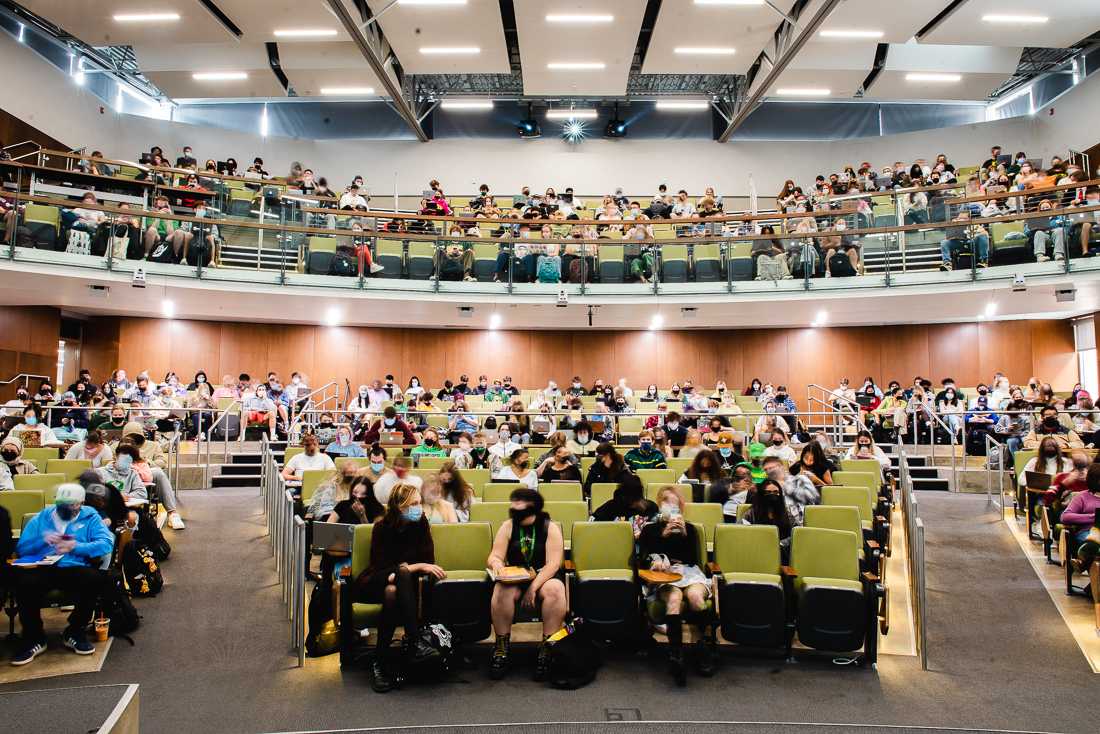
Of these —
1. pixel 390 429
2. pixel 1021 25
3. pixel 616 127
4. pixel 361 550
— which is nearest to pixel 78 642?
pixel 361 550

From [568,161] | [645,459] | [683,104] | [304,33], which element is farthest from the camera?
[568,161]

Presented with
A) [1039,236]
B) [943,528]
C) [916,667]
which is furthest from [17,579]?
[1039,236]

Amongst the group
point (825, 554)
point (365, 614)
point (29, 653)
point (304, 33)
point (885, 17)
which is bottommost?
point (29, 653)

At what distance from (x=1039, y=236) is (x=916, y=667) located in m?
8.97

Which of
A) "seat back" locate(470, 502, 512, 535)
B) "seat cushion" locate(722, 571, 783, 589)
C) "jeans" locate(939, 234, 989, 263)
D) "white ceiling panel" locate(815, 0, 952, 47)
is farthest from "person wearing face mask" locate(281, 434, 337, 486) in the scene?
"white ceiling panel" locate(815, 0, 952, 47)

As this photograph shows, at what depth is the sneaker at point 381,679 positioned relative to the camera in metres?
4.36

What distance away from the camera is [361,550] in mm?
4918

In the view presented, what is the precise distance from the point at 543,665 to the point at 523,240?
927 centimetres

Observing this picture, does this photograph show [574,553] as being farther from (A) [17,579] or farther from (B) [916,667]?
(A) [17,579]

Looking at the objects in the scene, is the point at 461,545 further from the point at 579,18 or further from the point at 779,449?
the point at 579,18

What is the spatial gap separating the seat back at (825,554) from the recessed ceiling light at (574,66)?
517 inches

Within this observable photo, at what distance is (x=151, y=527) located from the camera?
6449 mm

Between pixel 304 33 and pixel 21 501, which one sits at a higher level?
pixel 304 33

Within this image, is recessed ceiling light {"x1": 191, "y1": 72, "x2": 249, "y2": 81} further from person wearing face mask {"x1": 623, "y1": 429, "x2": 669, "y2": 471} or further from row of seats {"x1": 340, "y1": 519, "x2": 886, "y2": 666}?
row of seats {"x1": 340, "y1": 519, "x2": 886, "y2": 666}
